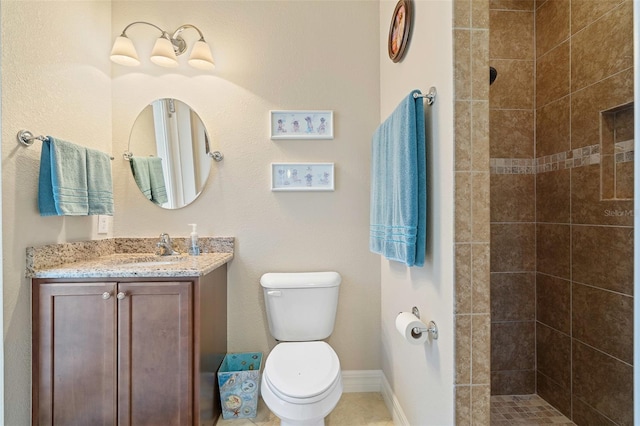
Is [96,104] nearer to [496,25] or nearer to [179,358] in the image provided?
[179,358]

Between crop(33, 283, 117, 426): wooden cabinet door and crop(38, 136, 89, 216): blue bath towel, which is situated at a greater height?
crop(38, 136, 89, 216): blue bath towel

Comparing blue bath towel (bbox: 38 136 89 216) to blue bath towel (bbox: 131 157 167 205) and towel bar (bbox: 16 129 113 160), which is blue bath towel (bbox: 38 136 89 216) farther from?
blue bath towel (bbox: 131 157 167 205)

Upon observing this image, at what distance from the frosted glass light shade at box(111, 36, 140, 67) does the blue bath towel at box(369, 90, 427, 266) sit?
154 centimetres

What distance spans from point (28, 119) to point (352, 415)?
2171 mm

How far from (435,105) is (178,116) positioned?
1.53 metres

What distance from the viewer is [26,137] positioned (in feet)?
4.45

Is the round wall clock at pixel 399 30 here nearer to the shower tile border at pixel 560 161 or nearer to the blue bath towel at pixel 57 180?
the shower tile border at pixel 560 161

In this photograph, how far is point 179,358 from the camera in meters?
1.36

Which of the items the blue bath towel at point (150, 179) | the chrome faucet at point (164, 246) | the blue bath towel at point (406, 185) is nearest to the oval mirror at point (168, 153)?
the blue bath towel at point (150, 179)

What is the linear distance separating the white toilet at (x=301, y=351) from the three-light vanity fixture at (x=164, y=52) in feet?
4.36

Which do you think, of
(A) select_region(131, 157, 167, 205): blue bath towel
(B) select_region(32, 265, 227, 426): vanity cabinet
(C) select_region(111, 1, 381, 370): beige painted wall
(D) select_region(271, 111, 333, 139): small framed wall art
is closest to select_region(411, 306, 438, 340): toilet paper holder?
(C) select_region(111, 1, 381, 370): beige painted wall

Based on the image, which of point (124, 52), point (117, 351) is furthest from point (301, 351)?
point (124, 52)

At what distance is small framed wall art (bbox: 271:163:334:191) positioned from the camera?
195 centimetres

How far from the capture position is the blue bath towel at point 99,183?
162cm
